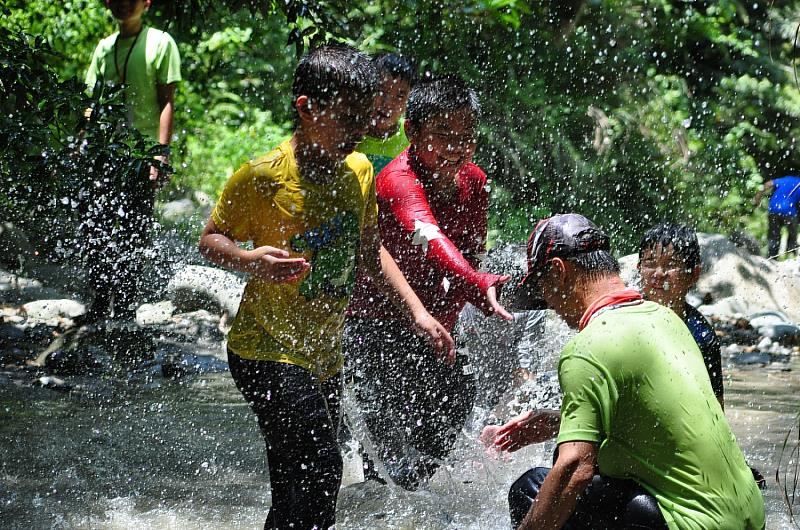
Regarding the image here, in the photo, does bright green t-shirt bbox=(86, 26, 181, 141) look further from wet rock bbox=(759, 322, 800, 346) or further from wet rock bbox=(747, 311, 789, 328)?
wet rock bbox=(747, 311, 789, 328)

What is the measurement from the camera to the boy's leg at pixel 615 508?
2352 millimetres

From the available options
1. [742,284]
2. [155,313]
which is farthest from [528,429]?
[742,284]

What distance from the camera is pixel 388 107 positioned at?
14.8ft

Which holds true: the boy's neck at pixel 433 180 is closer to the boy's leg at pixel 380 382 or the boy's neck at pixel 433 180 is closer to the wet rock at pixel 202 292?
the boy's leg at pixel 380 382

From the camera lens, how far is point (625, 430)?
2352mm

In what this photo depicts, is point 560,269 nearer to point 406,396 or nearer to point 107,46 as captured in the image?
point 406,396

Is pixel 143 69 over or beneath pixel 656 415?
beneath

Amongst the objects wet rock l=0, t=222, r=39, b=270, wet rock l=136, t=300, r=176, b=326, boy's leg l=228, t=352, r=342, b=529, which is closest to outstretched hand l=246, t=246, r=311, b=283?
boy's leg l=228, t=352, r=342, b=529

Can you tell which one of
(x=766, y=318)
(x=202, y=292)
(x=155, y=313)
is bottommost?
(x=766, y=318)

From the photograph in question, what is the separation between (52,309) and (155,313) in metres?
0.75

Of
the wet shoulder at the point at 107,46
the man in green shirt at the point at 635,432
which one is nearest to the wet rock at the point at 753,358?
the wet shoulder at the point at 107,46

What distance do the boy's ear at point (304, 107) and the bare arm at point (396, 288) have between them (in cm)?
48

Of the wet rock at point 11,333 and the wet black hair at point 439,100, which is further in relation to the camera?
the wet rock at point 11,333

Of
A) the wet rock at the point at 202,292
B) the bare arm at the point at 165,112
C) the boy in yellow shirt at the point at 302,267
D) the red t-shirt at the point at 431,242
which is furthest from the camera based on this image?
the wet rock at the point at 202,292
